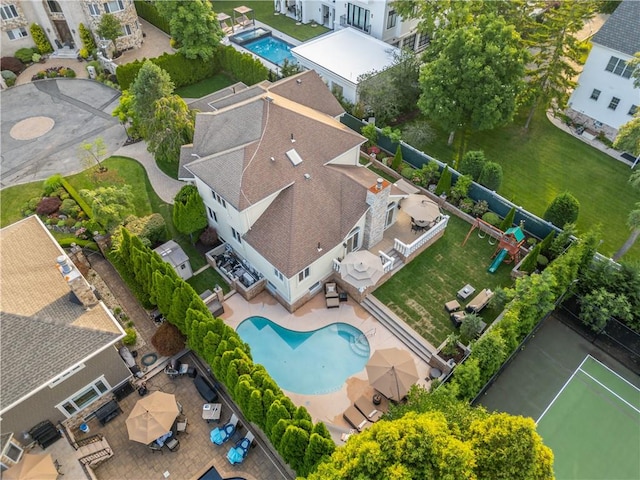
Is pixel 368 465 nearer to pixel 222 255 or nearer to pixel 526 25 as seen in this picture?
pixel 222 255

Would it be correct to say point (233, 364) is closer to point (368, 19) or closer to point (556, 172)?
point (556, 172)

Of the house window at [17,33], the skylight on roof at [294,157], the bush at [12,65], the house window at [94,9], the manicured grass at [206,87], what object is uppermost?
the house window at [94,9]

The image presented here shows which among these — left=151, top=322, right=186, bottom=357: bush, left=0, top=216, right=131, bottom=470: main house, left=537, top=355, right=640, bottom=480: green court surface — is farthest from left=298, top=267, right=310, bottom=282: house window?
left=537, top=355, right=640, bottom=480: green court surface

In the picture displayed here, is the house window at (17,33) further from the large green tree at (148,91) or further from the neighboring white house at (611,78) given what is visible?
the neighboring white house at (611,78)

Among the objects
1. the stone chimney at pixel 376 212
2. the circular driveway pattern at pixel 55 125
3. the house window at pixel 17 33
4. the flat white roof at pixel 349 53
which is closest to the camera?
the stone chimney at pixel 376 212

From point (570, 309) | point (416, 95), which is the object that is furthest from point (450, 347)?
point (416, 95)

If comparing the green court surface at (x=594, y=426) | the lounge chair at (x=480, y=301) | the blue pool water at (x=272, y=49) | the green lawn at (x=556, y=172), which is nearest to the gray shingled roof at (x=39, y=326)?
the lounge chair at (x=480, y=301)

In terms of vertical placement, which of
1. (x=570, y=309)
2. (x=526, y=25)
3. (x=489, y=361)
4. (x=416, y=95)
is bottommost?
(x=570, y=309)
